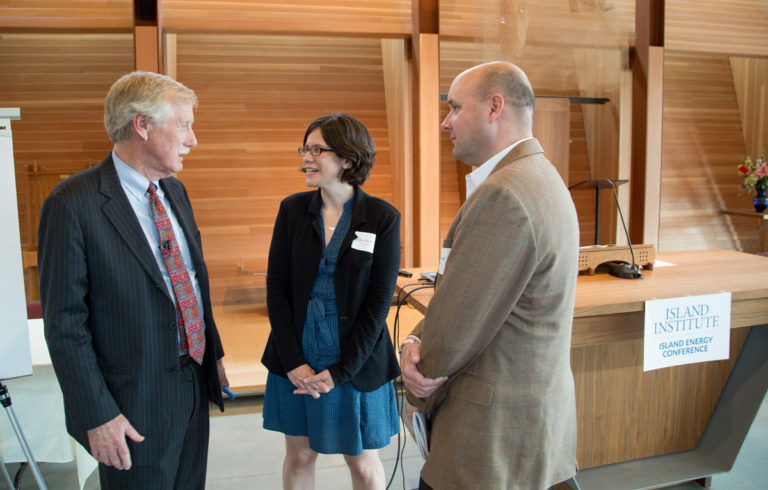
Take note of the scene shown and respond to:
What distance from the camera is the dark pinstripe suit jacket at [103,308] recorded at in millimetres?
1352

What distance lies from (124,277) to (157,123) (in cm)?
42

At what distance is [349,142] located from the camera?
193 centimetres

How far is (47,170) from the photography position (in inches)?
183

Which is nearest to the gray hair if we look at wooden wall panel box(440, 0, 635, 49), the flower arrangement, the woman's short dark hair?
the woman's short dark hair

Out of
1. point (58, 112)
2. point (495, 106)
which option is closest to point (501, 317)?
point (495, 106)

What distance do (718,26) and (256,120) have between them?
3804 millimetres

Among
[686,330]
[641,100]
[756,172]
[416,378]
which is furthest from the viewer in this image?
[756,172]

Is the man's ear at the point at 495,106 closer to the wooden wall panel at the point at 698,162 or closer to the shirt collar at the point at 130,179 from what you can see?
the shirt collar at the point at 130,179

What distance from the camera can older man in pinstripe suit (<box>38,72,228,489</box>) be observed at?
1357mm

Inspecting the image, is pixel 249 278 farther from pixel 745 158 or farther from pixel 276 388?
pixel 745 158

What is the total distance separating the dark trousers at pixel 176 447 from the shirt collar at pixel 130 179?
20.2 inches

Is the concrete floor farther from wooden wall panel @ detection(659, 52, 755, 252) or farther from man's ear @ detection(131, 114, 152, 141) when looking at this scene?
wooden wall panel @ detection(659, 52, 755, 252)

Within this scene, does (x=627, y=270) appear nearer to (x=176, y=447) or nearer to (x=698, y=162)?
Result: (x=176, y=447)

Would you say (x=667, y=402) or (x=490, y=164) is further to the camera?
(x=667, y=402)
